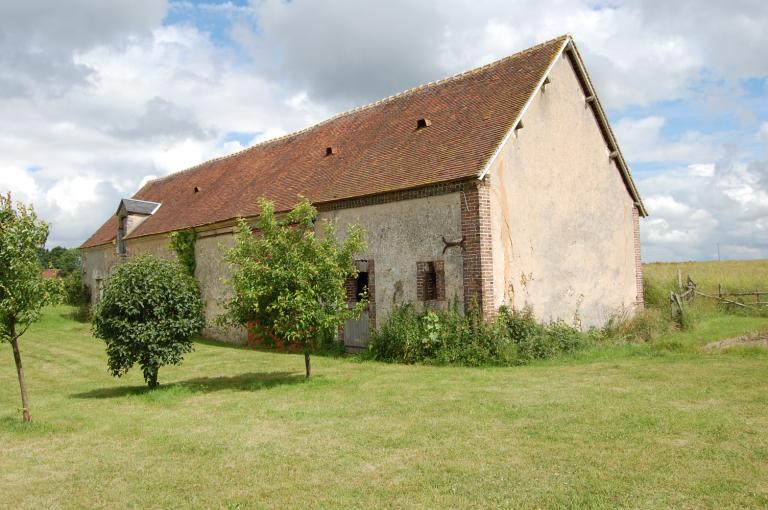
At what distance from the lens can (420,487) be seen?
5.59 meters

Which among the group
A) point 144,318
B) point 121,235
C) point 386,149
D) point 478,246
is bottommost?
point 144,318

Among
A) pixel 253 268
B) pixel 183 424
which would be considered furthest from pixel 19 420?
pixel 253 268

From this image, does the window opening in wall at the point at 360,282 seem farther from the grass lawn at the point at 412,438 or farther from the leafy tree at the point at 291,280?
the leafy tree at the point at 291,280

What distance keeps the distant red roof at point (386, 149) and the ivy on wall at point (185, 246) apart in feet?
1.73

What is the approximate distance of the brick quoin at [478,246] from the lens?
1317 cm

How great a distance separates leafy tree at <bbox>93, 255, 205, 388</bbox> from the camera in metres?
11.0

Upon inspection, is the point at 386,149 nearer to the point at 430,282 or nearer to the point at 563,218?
the point at 430,282

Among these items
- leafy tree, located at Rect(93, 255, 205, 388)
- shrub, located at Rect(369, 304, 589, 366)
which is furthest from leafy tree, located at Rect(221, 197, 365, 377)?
shrub, located at Rect(369, 304, 589, 366)

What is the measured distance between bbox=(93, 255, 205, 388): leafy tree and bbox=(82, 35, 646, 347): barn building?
4.77 ft

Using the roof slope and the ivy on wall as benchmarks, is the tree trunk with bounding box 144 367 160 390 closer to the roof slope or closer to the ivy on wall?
the roof slope

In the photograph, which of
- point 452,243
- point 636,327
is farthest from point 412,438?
point 636,327

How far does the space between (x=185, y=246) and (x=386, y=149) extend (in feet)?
29.5

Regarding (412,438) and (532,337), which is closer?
(412,438)

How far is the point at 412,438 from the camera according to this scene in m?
7.23
